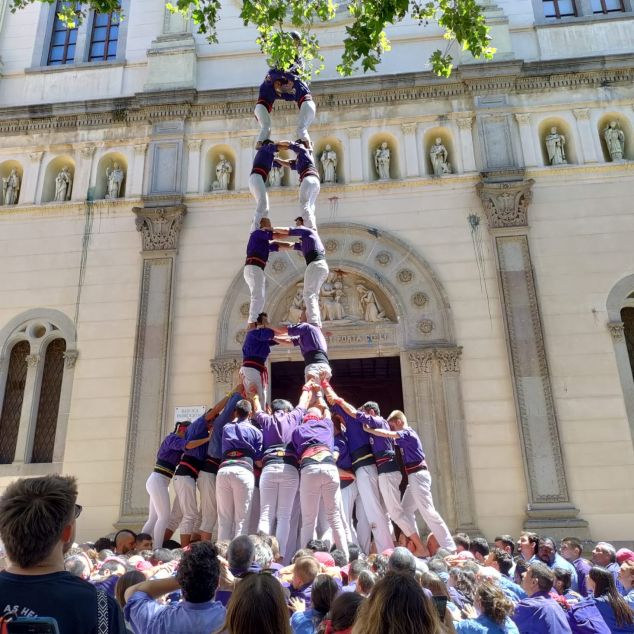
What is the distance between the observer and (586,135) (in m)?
15.8

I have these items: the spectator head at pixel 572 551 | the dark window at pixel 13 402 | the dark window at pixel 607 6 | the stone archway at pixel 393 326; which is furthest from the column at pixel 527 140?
the dark window at pixel 13 402

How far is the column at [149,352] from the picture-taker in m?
13.6

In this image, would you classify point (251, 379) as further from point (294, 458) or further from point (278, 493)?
point (278, 493)

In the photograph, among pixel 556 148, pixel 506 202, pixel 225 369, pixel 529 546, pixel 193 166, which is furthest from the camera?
pixel 193 166

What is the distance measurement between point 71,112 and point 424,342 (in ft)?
39.9

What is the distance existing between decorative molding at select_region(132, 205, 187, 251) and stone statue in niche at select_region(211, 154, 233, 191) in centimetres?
117

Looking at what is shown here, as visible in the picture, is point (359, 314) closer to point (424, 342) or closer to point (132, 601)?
point (424, 342)

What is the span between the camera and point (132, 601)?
3.61 metres

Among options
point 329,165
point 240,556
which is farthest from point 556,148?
point 240,556

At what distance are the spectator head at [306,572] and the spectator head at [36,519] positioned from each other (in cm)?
247

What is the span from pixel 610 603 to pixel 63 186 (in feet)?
54.5

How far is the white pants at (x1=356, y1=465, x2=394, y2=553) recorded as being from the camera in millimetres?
8664

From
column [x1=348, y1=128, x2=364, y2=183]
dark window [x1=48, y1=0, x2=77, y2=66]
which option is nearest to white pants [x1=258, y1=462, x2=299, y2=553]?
column [x1=348, y1=128, x2=364, y2=183]

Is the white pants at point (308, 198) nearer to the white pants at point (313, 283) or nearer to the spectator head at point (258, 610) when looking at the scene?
the white pants at point (313, 283)
